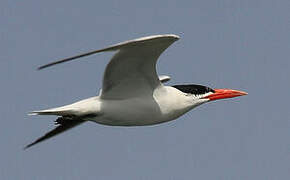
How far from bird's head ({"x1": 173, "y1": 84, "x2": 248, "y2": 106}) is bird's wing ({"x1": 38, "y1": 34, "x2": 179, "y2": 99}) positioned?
0.80 m

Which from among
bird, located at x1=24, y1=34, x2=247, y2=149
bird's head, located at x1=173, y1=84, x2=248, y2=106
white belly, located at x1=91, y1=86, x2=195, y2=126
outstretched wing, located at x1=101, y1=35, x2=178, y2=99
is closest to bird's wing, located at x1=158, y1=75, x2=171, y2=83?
bird's head, located at x1=173, y1=84, x2=248, y2=106

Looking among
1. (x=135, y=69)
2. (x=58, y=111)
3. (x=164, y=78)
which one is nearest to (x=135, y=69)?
(x=135, y=69)

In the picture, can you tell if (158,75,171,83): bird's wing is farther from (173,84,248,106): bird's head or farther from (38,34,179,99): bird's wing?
(38,34,179,99): bird's wing

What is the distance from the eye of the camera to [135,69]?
1053 centimetres

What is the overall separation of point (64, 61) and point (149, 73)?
299 cm

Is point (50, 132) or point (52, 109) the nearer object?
point (52, 109)

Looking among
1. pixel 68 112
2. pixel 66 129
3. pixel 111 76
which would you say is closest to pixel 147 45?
pixel 111 76

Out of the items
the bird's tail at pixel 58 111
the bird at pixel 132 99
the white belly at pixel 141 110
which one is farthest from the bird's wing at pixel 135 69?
the bird's tail at pixel 58 111

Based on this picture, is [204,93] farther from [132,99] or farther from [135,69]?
[135,69]

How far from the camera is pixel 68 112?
35.0 feet

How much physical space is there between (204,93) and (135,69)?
6.24 ft

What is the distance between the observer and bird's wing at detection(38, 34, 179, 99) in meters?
9.53

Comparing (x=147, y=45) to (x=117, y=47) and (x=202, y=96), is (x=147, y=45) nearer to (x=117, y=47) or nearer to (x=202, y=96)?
(x=117, y=47)

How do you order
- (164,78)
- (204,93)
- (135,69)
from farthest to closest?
(164,78), (204,93), (135,69)
